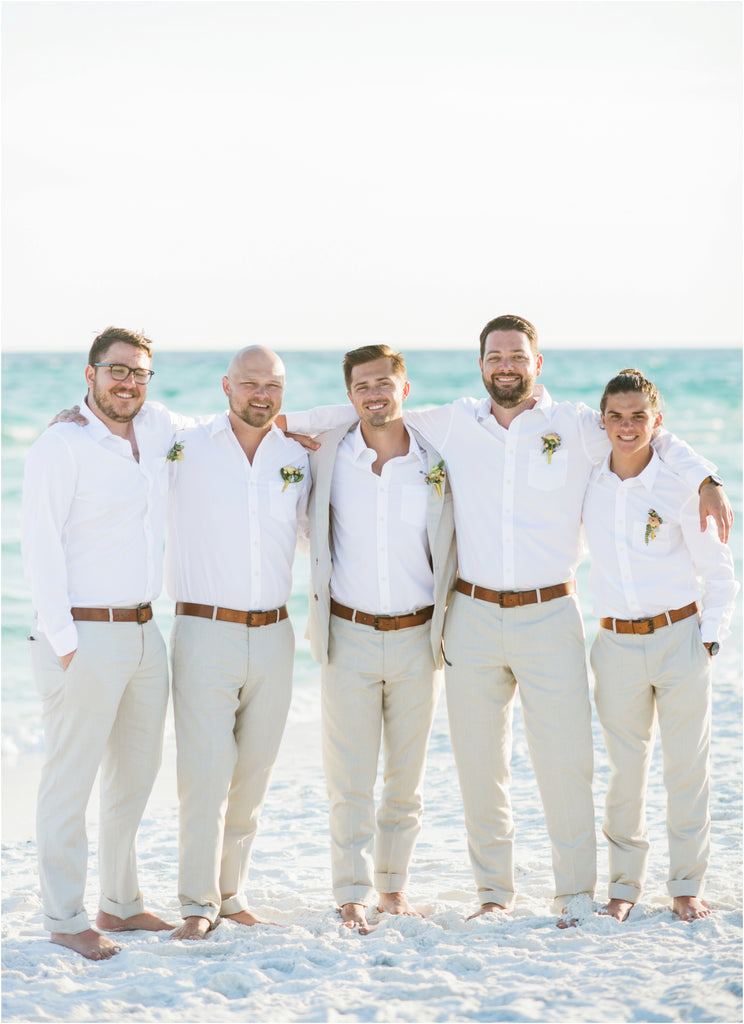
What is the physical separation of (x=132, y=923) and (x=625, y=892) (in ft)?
6.58

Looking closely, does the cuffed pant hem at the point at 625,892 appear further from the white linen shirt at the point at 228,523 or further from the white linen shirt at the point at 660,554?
the white linen shirt at the point at 228,523

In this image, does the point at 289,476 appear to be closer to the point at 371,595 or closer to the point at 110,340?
the point at 371,595

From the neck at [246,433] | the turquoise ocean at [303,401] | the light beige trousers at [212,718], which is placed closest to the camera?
the light beige trousers at [212,718]

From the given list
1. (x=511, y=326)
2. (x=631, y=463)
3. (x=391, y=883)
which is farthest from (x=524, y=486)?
(x=391, y=883)

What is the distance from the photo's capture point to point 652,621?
14.8ft

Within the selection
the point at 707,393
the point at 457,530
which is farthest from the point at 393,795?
the point at 707,393

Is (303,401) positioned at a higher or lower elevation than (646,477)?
higher

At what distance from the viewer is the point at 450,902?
16.3 feet

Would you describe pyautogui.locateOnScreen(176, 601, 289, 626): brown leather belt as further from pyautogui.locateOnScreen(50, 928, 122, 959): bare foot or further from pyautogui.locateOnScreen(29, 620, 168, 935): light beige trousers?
pyautogui.locateOnScreen(50, 928, 122, 959): bare foot

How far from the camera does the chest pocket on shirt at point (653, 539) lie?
453cm

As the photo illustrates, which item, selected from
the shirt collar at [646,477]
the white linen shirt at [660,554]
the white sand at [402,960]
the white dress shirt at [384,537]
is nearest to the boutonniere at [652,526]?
the white linen shirt at [660,554]

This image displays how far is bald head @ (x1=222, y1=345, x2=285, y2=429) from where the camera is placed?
4.55 metres

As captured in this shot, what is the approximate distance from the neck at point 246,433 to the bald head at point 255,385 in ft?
0.13

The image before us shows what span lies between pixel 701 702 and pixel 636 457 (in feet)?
3.37
